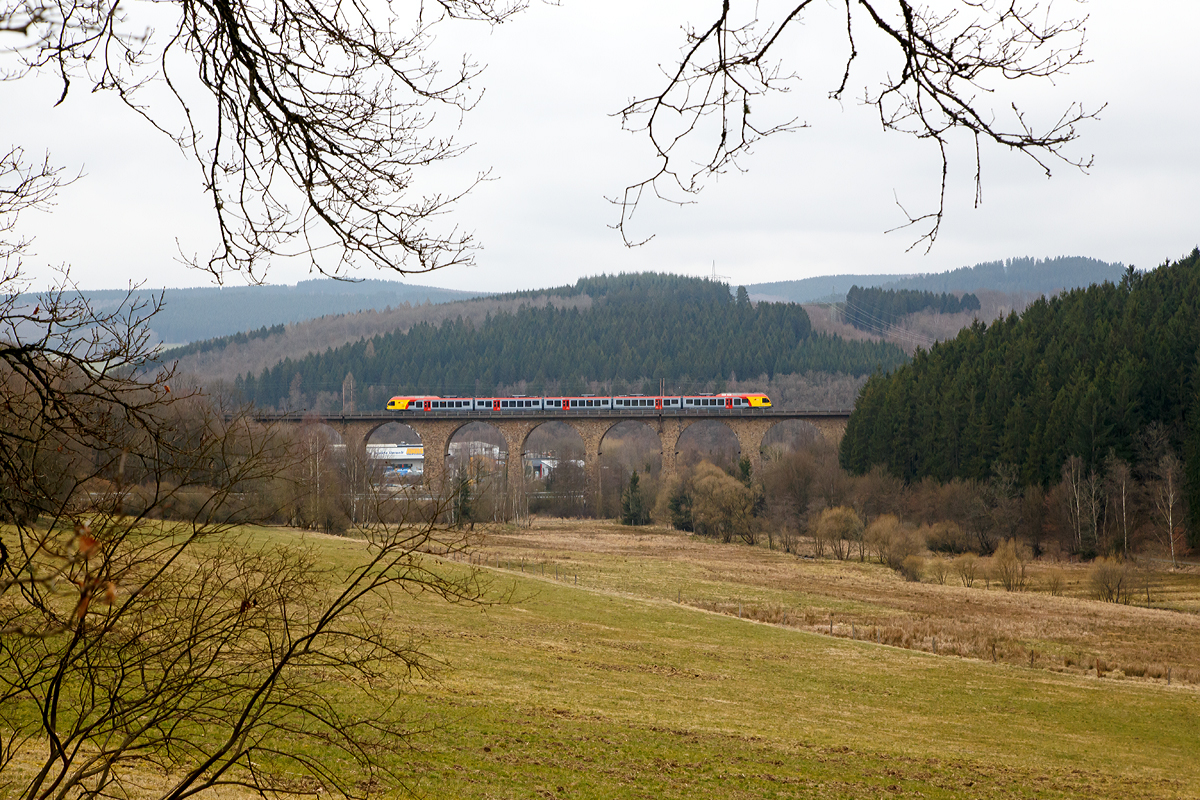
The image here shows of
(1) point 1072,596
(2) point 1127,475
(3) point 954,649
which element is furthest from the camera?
(2) point 1127,475

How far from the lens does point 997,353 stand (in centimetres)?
6162

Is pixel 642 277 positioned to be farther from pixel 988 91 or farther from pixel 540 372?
pixel 988 91

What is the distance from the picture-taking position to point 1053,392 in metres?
55.0

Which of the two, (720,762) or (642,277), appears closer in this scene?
(720,762)

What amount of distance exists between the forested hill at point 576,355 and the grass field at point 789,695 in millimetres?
86224

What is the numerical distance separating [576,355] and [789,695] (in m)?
109

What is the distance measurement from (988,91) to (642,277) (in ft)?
619

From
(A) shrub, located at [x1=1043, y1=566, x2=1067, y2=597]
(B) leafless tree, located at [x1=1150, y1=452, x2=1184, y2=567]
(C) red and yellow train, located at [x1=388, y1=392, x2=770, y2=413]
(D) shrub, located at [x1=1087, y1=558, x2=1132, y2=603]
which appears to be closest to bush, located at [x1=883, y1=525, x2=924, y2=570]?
(A) shrub, located at [x1=1043, y1=566, x2=1067, y2=597]

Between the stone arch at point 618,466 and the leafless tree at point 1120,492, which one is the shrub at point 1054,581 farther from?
the stone arch at point 618,466

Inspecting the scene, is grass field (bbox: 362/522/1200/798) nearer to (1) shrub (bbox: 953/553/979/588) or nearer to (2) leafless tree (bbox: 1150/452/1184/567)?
(1) shrub (bbox: 953/553/979/588)

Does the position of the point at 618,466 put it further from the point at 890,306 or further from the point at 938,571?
the point at 890,306

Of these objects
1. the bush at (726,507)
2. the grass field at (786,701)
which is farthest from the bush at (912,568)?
the bush at (726,507)

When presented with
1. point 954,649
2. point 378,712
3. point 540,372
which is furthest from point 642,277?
point 378,712

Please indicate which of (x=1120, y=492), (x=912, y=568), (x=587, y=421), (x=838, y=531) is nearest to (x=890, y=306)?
(x=587, y=421)
